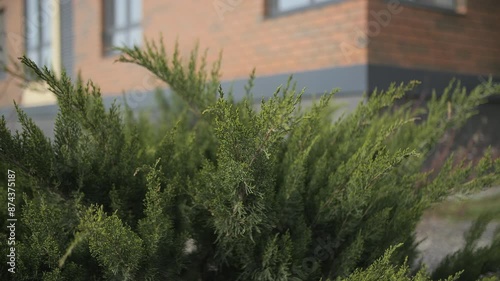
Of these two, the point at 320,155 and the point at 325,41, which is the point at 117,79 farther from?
the point at 320,155

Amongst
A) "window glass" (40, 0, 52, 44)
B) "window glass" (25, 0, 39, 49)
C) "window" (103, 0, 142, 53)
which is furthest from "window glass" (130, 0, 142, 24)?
"window glass" (25, 0, 39, 49)

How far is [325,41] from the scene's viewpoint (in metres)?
7.41

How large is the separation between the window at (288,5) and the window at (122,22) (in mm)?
4225

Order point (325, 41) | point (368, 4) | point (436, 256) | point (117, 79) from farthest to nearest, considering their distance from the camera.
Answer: point (117, 79) → point (325, 41) → point (368, 4) → point (436, 256)

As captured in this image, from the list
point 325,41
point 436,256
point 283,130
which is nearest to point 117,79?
point 325,41

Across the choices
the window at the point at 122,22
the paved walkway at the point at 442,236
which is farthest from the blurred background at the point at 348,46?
the window at the point at 122,22

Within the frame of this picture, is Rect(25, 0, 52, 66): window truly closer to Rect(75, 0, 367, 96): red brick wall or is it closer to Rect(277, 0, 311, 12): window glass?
Rect(75, 0, 367, 96): red brick wall

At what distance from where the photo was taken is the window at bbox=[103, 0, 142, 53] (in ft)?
38.9

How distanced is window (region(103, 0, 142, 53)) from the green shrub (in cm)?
985

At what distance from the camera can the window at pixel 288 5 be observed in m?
7.71

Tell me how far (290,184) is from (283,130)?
42 cm

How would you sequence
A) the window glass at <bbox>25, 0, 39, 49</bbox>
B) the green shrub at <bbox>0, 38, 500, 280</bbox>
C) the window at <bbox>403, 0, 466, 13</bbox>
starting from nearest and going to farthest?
the green shrub at <bbox>0, 38, 500, 280</bbox>
the window at <bbox>403, 0, 466, 13</bbox>
the window glass at <bbox>25, 0, 39, 49</bbox>

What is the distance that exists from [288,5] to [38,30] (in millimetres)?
8847

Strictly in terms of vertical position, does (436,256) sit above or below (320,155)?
below
